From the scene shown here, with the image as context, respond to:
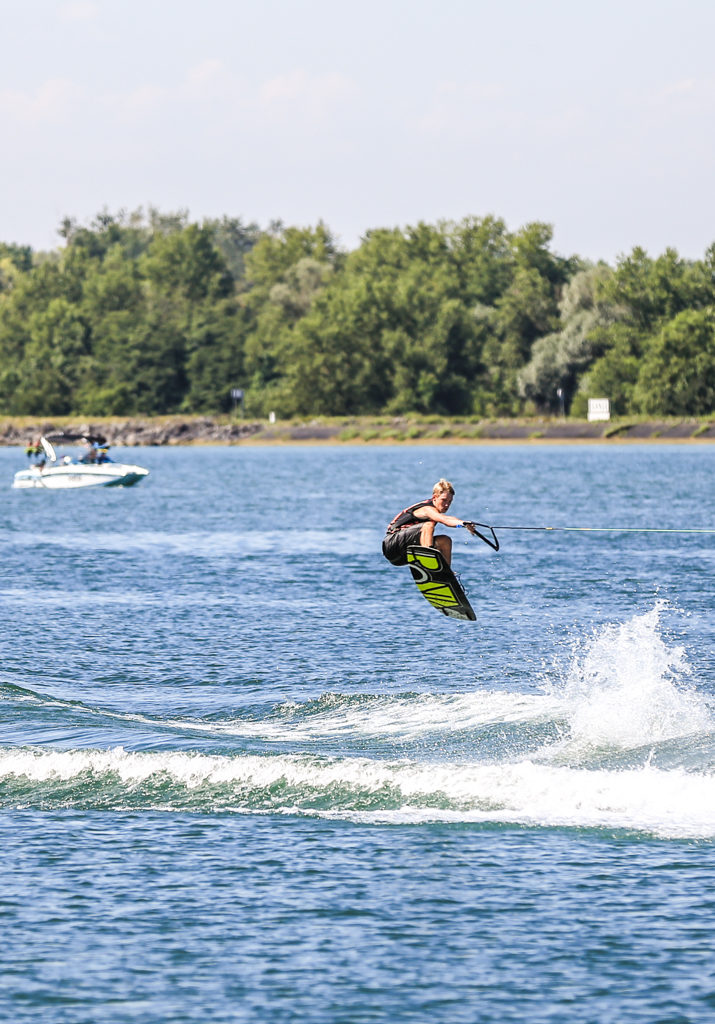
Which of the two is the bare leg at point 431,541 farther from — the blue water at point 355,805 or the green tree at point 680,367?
the green tree at point 680,367

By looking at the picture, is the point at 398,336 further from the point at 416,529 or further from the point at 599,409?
the point at 416,529

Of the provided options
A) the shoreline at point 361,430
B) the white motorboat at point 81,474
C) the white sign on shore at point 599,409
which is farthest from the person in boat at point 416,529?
the white sign on shore at point 599,409

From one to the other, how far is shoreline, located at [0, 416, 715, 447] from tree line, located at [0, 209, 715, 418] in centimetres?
219

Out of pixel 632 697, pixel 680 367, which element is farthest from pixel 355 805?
pixel 680 367

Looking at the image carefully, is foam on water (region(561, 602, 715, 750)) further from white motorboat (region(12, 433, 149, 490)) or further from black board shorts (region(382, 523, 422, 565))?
white motorboat (region(12, 433, 149, 490))

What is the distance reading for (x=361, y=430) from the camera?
166m

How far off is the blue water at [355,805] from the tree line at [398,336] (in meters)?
119

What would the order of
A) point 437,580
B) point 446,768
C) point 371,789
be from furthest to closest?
point 437,580
point 446,768
point 371,789

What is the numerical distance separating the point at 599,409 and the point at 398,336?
24.2 metres

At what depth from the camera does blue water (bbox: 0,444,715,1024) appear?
11.0m

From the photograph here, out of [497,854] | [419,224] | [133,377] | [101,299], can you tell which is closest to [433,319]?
[419,224]

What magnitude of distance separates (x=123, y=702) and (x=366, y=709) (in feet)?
11.3

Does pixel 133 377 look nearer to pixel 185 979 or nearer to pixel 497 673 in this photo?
pixel 497 673

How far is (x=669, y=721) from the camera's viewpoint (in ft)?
62.3
